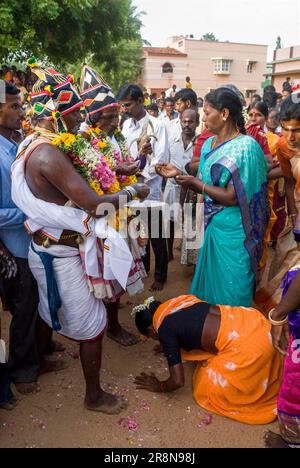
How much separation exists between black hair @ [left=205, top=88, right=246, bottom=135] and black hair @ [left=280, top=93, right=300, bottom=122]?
48 centimetres

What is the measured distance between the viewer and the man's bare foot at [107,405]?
258 cm

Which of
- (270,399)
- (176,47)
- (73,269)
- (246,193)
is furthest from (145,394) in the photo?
(176,47)

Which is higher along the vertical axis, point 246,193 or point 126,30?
point 126,30

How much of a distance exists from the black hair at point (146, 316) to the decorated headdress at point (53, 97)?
1457 mm

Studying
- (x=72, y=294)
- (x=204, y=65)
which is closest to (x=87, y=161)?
(x=72, y=294)

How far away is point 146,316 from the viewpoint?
2.91 m

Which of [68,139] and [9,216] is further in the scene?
[9,216]

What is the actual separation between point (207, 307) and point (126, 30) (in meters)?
16.4

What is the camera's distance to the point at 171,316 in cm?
266

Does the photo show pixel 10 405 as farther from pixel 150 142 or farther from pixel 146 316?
pixel 150 142

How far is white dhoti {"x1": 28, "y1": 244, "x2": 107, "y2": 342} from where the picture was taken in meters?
2.36

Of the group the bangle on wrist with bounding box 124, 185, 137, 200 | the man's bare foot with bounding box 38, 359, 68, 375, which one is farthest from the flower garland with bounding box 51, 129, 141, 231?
the man's bare foot with bounding box 38, 359, 68, 375

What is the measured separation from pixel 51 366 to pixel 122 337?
678 mm

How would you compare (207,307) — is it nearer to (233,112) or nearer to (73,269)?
(73,269)
